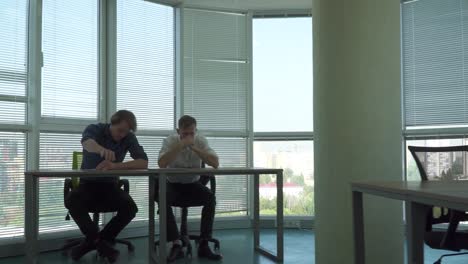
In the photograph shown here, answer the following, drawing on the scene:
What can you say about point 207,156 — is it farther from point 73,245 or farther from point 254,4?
point 254,4

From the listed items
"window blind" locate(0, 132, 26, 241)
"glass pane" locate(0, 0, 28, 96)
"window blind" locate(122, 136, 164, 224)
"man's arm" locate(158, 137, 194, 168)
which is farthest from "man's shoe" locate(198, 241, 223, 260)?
"glass pane" locate(0, 0, 28, 96)

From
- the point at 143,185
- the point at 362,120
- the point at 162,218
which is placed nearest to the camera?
the point at 362,120

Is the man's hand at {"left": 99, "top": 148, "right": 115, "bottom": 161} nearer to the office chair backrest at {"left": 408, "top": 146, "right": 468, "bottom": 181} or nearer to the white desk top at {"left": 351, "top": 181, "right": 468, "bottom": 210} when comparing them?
the white desk top at {"left": 351, "top": 181, "right": 468, "bottom": 210}

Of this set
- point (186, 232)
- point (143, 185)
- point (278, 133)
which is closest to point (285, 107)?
point (278, 133)

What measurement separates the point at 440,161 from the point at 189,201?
192cm

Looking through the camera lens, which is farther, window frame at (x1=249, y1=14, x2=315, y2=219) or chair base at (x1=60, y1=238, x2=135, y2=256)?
window frame at (x1=249, y1=14, x2=315, y2=219)

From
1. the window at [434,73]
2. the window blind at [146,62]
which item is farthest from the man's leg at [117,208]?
the window at [434,73]

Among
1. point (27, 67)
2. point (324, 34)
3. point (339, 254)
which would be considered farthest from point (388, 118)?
point (27, 67)

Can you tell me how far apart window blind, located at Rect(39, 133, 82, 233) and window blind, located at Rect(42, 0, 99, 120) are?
0.24 m

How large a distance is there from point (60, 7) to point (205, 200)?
2.29m

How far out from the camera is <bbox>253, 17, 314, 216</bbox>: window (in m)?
5.52

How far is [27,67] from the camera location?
13.3 ft

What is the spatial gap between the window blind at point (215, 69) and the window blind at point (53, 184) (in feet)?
4.64

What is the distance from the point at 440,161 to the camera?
2.93 meters
